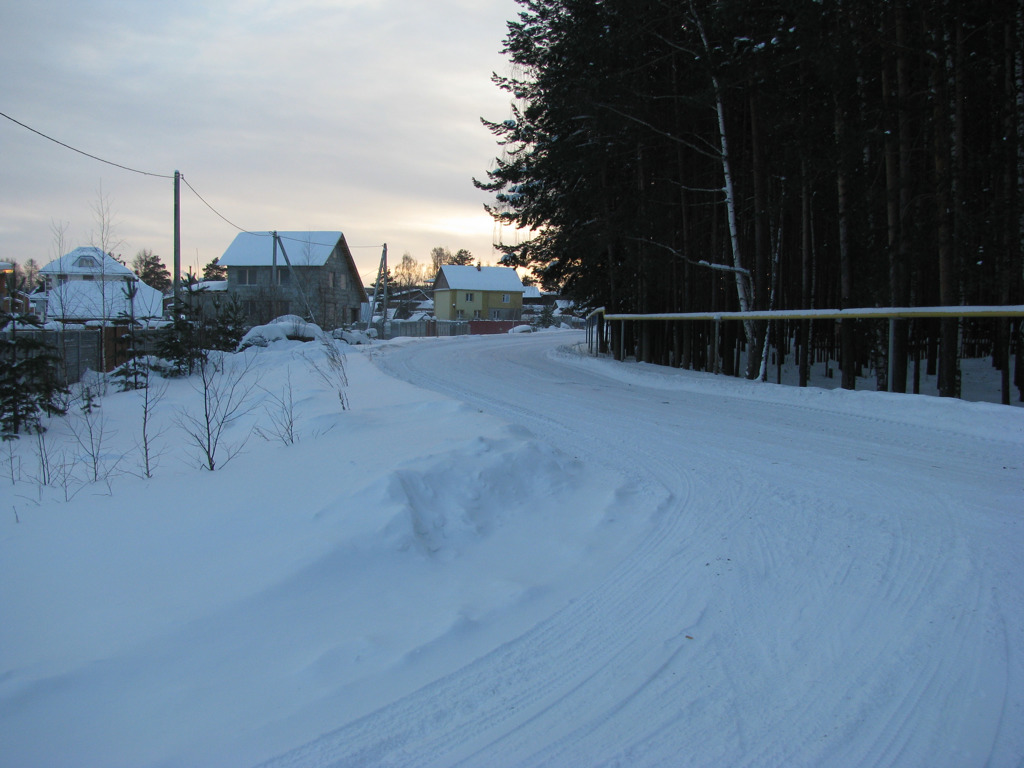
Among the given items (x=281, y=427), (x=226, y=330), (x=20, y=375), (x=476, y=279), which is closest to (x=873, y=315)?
(x=281, y=427)

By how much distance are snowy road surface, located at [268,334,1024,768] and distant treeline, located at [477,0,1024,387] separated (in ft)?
19.4

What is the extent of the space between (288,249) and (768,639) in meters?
52.8

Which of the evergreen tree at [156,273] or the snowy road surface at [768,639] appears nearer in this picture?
the snowy road surface at [768,639]

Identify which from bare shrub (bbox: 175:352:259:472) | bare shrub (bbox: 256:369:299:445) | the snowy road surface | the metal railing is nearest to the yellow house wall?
bare shrub (bbox: 175:352:259:472)

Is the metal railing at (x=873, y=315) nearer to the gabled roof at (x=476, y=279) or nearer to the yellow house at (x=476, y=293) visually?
the yellow house at (x=476, y=293)

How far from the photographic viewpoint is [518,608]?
12.3 ft

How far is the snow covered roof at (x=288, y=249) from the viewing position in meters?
50.4

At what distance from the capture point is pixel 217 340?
2244cm

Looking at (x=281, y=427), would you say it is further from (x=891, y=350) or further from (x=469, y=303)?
(x=469, y=303)

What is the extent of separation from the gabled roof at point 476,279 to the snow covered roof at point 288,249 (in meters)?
28.7

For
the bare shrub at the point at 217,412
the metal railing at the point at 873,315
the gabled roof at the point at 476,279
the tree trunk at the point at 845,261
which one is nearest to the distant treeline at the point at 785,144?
the tree trunk at the point at 845,261

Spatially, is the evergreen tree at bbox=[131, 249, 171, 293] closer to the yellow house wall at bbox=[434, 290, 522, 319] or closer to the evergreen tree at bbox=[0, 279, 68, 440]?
the yellow house wall at bbox=[434, 290, 522, 319]

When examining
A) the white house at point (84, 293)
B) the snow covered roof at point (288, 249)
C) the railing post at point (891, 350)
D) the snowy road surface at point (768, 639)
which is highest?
the snow covered roof at point (288, 249)

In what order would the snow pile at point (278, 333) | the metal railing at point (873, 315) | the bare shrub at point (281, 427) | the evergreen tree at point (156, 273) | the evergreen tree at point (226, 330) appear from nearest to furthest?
the bare shrub at point (281, 427) → the metal railing at point (873, 315) → the evergreen tree at point (226, 330) → the snow pile at point (278, 333) → the evergreen tree at point (156, 273)
